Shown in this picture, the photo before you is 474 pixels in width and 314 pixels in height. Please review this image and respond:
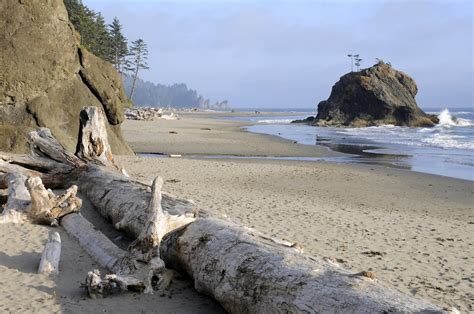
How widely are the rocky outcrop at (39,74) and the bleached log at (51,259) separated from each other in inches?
321

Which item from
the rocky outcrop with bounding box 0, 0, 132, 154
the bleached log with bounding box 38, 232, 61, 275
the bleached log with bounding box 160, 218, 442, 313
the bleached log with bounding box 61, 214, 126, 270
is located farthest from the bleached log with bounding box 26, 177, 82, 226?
the rocky outcrop with bounding box 0, 0, 132, 154

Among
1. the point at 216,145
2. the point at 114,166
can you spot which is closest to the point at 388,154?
the point at 216,145

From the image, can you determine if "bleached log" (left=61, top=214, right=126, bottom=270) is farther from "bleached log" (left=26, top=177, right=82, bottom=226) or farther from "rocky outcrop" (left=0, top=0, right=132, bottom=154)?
"rocky outcrop" (left=0, top=0, right=132, bottom=154)

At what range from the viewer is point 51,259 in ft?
17.9

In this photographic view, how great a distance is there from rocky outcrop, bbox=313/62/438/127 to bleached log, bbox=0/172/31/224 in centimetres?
5374

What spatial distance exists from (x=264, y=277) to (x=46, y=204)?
464cm

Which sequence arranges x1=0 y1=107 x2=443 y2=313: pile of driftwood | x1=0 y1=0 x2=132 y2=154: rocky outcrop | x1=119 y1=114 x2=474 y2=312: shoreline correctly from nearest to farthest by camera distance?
x1=0 y1=107 x2=443 y2=313: pile of driftwood
x1=119 y1=114 x2=474 y2=312: shoreline
x1=0 y1=0 x2=132 y2=154: rocky outcrop

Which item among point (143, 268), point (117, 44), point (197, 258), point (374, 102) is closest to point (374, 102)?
point (374, 102)

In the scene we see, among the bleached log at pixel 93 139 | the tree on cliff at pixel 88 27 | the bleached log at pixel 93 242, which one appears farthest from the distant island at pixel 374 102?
the bleached log at pixel 93 242

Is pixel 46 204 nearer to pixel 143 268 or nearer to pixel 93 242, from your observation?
pixel 93 242

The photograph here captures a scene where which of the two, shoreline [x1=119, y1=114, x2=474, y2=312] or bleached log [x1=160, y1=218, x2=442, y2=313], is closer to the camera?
bleached log [x1=160, y1=218, x2=442, y2=313]

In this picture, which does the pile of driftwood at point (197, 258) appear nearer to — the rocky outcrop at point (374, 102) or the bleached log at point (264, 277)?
the bleached log at point (264, 277)

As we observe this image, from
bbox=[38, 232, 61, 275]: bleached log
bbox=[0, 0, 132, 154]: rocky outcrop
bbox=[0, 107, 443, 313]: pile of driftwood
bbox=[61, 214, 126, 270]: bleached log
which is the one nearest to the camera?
bbox=[0, 107, 443, 313]: pile of driftwood

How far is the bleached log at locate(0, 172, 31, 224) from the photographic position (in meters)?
7.30
